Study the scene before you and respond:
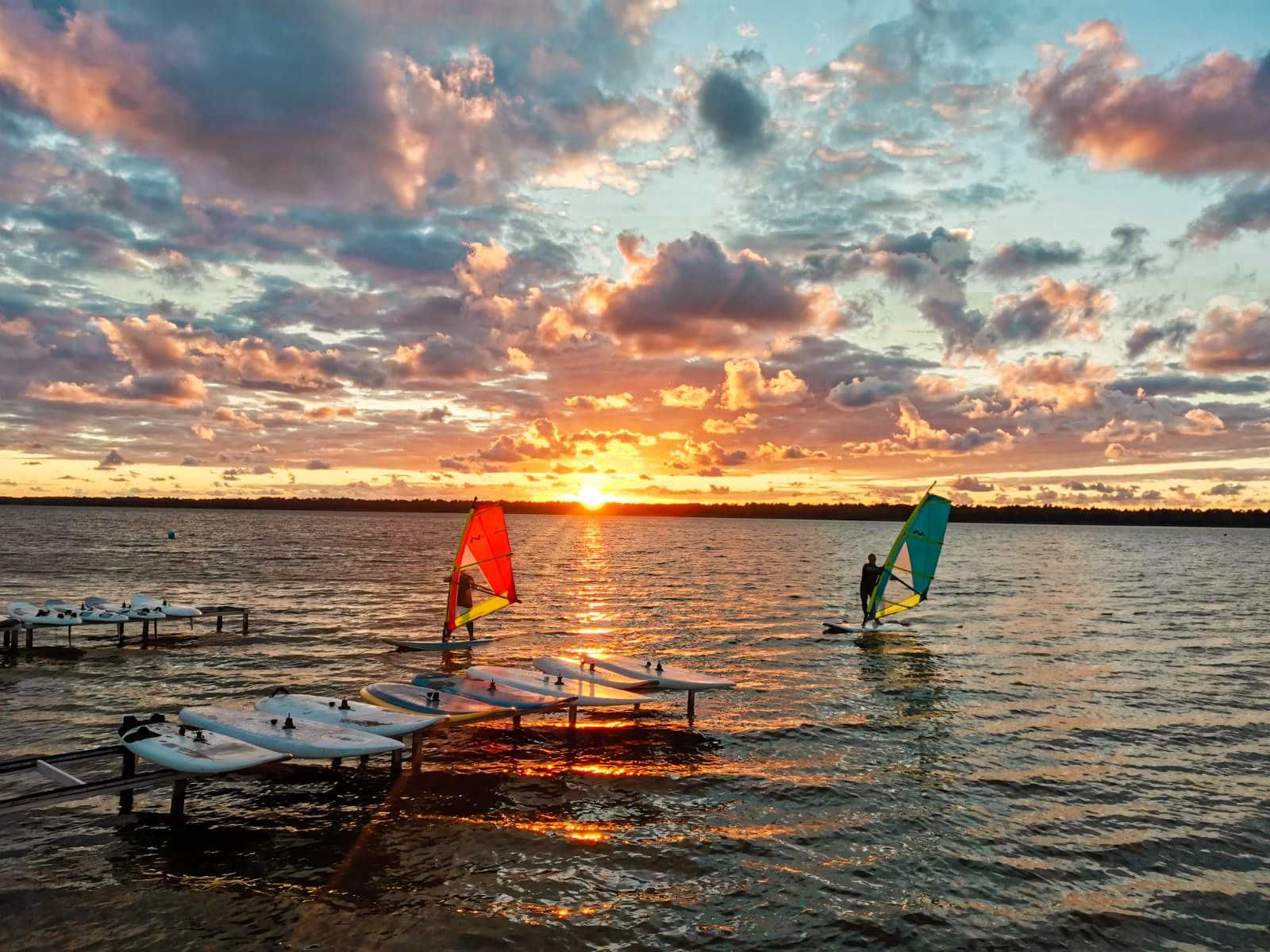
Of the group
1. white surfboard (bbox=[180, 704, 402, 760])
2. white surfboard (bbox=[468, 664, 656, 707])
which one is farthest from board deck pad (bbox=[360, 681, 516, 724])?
white surfboard (bbox=[180, 704, 402, 760])

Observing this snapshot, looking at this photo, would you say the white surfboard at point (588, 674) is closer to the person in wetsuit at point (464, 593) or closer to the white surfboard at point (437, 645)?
the white surfboard at point (437, 645)

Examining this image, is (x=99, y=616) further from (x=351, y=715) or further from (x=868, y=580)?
(x=868, y=580)

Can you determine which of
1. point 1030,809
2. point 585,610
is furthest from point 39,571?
point 1030,809

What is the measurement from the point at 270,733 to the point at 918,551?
95.4 feet

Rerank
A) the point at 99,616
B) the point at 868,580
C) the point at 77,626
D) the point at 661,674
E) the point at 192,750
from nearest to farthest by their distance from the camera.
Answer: the point at 192,750 → the point at 661,674 → the point at 99,616 → the point at 77,626 → the point at 868,580

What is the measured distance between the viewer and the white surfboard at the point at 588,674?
68.9 ft

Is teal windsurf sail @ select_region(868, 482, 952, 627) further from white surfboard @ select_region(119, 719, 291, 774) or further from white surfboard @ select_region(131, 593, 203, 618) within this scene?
white surfboard @ select_region(131, 593, 203, 618)

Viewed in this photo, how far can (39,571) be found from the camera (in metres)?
62.9

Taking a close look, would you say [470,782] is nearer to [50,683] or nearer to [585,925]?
[585,925]

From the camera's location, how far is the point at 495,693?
19.2 metres

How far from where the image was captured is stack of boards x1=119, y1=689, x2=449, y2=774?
13734mm

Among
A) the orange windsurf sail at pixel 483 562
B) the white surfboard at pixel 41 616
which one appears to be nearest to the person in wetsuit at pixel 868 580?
the orange windsurf sail at pixel 483 562

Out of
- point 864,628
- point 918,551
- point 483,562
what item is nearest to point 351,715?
point 483,562

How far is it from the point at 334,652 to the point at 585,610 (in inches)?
731
